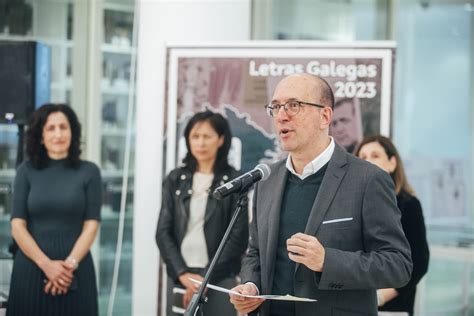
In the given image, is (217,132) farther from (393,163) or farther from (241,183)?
Result: (241,183)

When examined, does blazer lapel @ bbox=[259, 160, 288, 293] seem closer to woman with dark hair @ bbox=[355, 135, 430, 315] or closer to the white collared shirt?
the white collared shirt

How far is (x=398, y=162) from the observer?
13.7ft

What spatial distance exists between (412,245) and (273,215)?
154cm

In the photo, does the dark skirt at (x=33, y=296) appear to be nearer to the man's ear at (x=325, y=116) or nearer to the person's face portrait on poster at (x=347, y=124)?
the person's face portrait on poster at (x=347, y=124)

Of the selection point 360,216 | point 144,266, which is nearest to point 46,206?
point 144,266

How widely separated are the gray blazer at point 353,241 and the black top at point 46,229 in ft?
6.29

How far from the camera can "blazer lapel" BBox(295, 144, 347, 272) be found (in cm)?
252

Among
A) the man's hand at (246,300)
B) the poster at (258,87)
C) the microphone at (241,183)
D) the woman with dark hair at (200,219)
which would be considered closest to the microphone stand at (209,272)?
the microphone at (241,183)

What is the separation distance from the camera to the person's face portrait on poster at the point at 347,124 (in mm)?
4617

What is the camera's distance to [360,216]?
8.26ft

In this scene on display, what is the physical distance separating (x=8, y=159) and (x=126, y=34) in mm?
1352

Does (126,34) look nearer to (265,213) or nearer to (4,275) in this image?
(4,275)

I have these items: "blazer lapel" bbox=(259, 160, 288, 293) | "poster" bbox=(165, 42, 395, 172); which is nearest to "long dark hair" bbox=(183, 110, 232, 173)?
"poster" bbox=(165, 42, 395, 172)

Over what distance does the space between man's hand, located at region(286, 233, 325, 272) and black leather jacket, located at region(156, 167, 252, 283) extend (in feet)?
5.90
